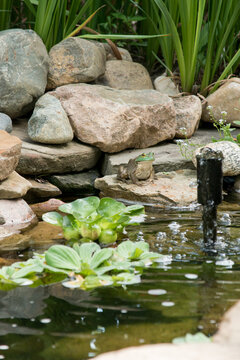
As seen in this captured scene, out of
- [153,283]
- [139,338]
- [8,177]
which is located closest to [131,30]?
[8,177]

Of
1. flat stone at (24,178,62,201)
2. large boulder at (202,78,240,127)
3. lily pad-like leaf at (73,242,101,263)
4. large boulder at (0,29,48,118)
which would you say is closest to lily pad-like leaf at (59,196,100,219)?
lily pad-like leaf at (73,242,101,263)

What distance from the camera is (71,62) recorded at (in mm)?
6168

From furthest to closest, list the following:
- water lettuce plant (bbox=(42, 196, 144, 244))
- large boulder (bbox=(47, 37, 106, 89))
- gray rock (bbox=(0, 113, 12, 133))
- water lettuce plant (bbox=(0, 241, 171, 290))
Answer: large boulder (bbox=(47, 37, 106, 89)) → gray rock (bbox=(0, 113, 12, 133)) → water lettuce plant (bbox=(42, 196, 144, 244)) → water lettuce plant (bbox=(0, 241, 171, 290))

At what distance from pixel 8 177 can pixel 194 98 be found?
8.97 feet

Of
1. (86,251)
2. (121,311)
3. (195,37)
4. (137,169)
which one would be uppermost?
(195,37)

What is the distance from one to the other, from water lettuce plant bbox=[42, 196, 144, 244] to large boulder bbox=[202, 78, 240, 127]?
10.2 feet

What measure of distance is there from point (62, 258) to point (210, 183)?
1069 millimetres

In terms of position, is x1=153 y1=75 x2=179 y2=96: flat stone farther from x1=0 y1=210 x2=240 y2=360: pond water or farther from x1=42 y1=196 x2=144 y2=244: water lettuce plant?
x1=0 y1=210 x2=240 y2=360: pond water

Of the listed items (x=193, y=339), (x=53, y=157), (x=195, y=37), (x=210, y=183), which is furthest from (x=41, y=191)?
(x=193, y=339)

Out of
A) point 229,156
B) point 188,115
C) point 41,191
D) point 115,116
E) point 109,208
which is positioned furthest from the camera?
point 188,115

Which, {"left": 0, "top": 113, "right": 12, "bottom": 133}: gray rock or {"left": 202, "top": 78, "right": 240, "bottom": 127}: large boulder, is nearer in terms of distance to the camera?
{"left": 0, "top": 113, "right": 12, "bottom": 133}: gray rock

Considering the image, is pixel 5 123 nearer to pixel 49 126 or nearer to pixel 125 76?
pixel 49 126

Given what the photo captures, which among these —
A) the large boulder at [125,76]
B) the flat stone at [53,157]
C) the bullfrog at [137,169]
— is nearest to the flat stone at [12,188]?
the flat stone at [53,157]

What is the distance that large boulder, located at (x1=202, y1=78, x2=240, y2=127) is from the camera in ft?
21.4
